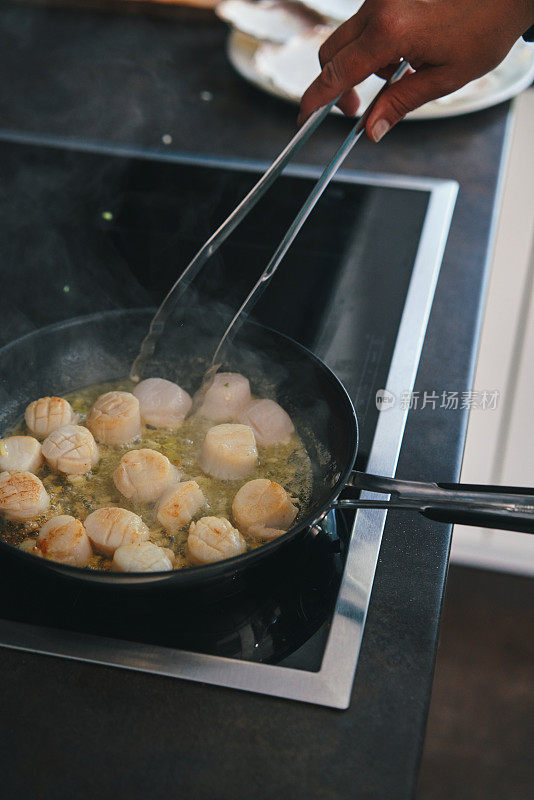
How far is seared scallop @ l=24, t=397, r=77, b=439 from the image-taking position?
3.16 ft

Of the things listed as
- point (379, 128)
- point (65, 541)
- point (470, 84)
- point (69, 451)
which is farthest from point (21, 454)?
point (470, 84)

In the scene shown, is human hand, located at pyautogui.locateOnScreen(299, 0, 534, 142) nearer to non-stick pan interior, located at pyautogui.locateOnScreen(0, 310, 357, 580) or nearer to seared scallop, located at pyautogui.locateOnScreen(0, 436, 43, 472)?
non-stick pan interior, located at pyautogui.locateOnScreen(0, 310, 357, 580)

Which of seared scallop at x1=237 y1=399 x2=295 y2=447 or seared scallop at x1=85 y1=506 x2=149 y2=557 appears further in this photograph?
seared scallop at x1=237 y1=399 x2=295 y2=447

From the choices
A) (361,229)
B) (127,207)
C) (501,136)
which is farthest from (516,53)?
(127,207)

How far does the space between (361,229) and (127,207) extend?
44 cm

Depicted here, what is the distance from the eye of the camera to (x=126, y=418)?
37.8 inches

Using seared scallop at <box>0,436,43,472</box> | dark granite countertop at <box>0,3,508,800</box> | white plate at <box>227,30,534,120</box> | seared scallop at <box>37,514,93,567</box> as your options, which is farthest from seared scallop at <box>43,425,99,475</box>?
white plate at <box>227,30,534,120</box>

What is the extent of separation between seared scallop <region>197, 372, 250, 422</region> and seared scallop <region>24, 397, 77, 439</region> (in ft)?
0.56

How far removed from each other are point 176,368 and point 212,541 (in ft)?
1.30

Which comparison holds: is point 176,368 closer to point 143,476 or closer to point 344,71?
point 143,476

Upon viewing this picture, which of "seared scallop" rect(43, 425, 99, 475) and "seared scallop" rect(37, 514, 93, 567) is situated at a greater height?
"seared scallop" rect(43, 425, 99, 475)

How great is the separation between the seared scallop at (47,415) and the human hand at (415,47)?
20.1 inches

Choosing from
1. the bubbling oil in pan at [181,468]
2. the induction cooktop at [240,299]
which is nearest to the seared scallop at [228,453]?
the bubbling oil in pan at [181,468]

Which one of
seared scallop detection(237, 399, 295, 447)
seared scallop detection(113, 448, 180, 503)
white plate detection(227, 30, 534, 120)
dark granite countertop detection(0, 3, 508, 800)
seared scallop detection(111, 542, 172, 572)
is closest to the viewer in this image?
dark granite countertop detection(0, 3, 508, 800)
